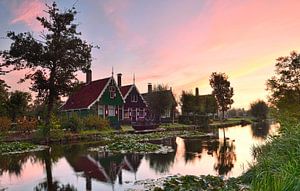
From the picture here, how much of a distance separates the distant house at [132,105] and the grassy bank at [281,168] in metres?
39.8

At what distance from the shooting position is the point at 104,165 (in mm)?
16219

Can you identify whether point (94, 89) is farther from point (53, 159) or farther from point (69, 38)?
point (53, 159)

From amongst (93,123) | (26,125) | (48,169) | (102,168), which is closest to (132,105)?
(93,123)

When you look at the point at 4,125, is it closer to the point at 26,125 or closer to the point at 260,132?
the point at 26,125

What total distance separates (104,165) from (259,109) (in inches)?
3032

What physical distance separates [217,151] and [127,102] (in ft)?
99.0

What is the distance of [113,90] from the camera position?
47.5 m

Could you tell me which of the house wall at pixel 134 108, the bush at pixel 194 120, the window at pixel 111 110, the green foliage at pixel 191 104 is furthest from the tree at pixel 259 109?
the window at pixel 111 110

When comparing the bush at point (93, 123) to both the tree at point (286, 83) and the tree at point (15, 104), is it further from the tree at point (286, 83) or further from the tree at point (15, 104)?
the tree at point (286, 83)

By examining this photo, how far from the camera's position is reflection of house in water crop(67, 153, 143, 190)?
43.8ft

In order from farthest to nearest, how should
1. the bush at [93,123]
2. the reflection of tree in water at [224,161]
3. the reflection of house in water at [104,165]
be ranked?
the bush at [93,123]
the reflection of tree in water at [224,161]
the reflection of house in water at [104,165]

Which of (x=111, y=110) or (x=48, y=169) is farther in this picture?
(x=111, y=110)

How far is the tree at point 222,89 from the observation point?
3150 inches

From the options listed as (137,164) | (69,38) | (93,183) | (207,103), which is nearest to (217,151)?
(137,164)
